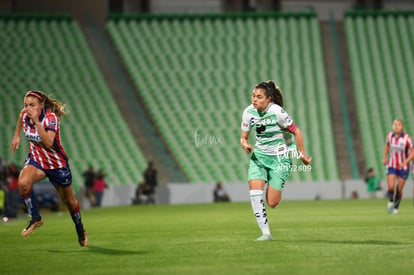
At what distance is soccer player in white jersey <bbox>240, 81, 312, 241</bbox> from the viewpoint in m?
12.8

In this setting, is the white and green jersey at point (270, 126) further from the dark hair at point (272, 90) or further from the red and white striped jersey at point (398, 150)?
the red and white striped jersey at point (398, 150)

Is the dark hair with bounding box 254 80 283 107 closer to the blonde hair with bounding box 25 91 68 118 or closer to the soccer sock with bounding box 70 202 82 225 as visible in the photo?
the blonde hair with bounding box 25 91 68 118

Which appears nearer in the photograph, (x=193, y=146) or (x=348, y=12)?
(x=193, y=146)

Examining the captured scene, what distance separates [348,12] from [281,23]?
3941mm

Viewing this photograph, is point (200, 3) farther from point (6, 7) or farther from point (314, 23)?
point (6, 7)

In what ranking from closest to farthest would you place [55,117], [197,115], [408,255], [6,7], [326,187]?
1. [408,255]
2. [55,117]
3. [326,187]
4. [197,115]
5. [6,7]

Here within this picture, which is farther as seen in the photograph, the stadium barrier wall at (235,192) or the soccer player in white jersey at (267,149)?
the stadium barrier wall at (235,192)

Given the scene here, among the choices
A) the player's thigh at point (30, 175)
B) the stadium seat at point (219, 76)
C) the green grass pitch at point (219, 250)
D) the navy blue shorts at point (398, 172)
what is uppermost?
the stadium seat at point (219, 76)

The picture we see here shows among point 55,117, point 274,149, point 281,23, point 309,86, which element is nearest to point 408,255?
point 274,149

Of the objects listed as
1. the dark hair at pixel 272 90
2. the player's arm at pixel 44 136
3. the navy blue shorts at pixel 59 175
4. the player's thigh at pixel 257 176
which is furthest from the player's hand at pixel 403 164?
the player's arm at pixel 44 136

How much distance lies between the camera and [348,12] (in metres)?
46.8

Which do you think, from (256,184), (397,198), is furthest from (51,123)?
(397,198)

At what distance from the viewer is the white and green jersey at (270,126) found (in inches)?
505

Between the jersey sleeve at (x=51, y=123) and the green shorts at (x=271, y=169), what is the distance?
3141 millimetres
